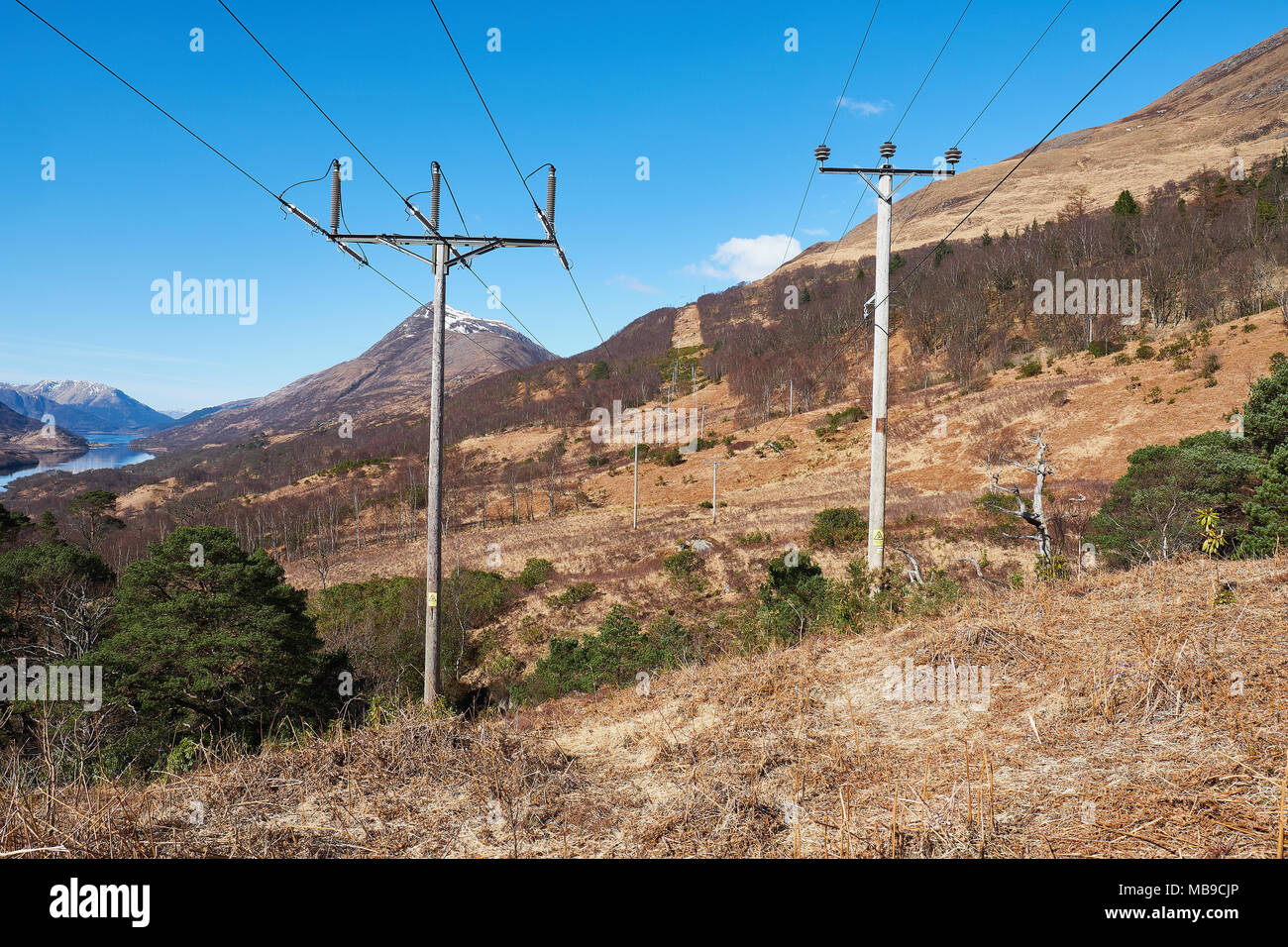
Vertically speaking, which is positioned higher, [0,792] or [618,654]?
[0,792]

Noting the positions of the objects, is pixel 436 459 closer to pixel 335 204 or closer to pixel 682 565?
pixel 335 204

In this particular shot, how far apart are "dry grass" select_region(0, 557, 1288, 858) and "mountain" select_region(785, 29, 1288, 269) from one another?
123 meters

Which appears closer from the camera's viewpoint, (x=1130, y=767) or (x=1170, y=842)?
(x=1170, y=842)

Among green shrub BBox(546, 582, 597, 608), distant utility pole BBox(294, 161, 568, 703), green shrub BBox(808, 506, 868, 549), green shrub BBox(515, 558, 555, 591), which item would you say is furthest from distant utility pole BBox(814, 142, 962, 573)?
green shrub BBox(515, 558, 555, 591)

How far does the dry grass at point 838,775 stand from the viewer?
3574 mm

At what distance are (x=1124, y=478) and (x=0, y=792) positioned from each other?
2642 centimetres

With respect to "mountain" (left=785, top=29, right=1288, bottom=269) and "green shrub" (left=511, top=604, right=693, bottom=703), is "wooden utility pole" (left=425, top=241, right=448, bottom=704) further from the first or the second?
"mountain" (left=785, top=29, right=1288, bottom=269)

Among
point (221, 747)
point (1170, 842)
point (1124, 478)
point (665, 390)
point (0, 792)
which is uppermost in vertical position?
point (665, 390)

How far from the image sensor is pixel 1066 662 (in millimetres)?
5715

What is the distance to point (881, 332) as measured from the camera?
36.3ft

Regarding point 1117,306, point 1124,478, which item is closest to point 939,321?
point 1117,306

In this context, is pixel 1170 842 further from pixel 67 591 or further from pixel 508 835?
pixel 67 591

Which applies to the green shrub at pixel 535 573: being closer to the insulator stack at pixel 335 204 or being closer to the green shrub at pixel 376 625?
the green shrub at pixel 376 625
